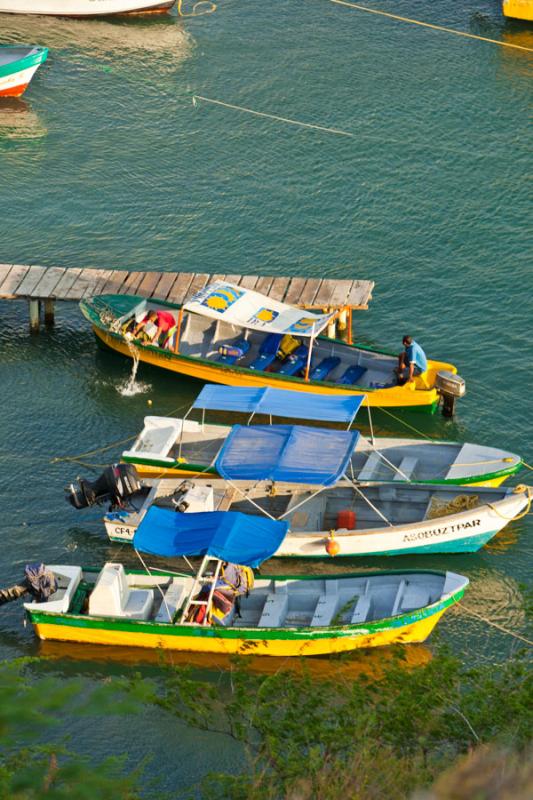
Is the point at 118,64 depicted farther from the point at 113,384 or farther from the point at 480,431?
the point at 480,431

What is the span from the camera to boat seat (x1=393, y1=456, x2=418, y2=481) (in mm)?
32688

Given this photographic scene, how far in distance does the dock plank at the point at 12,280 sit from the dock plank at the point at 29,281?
5.5 inches

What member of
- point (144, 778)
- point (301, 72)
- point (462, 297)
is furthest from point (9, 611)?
point (301, 72)

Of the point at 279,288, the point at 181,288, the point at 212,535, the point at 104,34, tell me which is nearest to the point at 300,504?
the point at 212,535

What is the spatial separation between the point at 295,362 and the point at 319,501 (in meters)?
6.13

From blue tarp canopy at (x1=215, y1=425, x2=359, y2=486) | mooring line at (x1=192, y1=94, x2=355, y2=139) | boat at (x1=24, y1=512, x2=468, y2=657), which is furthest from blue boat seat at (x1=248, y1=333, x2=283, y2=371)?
mooring line at (x1=192, y1=94, x2=355, y2=139)

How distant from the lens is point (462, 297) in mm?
42625

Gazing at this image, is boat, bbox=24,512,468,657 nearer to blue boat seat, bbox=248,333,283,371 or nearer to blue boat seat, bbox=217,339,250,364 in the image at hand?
blue boat seat, bbox=248,333,283,371

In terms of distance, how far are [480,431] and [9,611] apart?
15.1m

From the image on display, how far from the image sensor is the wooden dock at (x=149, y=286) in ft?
129

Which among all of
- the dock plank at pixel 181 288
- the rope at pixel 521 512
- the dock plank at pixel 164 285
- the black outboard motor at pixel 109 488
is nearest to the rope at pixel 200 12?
the dock plank at pixel 164 285

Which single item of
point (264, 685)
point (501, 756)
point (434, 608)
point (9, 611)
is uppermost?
point (501, 756)

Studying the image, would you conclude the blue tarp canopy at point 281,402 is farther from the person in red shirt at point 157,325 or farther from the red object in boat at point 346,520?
the person in red shirt at point 157,325

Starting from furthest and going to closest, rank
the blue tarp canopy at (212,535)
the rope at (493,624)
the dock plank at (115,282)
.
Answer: the dock plank at (115,282) < the rope at (493,624) < the blue tarp canopy at (212,535)
